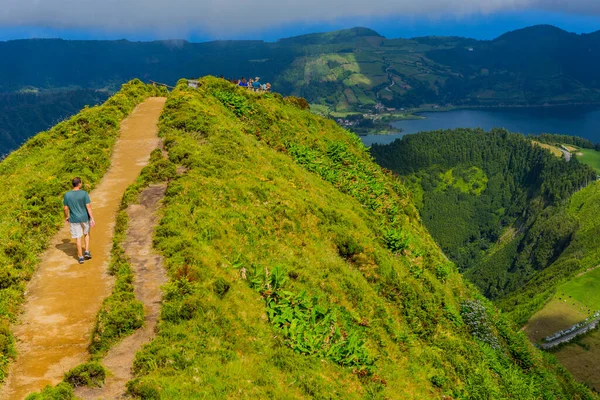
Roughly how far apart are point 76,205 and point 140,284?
5.05m

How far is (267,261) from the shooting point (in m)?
19.0

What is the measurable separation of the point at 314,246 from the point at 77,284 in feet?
36.7

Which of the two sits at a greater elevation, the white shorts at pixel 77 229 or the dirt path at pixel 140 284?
the white shorts at pixel 77 229

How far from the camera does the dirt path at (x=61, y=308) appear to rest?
1220 cm

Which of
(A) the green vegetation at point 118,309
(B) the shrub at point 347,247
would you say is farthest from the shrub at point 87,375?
(B) the shrub at point 347,247

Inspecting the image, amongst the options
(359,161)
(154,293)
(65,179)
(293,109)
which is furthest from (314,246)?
(293,109)

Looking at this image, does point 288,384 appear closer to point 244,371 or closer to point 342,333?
point 244,371

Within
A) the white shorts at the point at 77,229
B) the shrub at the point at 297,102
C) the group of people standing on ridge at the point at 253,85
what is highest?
the group of people standing on ridge at the point at 253,85

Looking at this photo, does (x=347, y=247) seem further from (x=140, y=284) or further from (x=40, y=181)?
(x=40, y=181)

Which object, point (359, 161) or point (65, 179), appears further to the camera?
point (359, 161)

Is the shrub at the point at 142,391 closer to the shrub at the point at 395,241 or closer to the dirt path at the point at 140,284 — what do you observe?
the dirt path at the point at 140,284

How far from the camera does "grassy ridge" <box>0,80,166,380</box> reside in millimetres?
15826

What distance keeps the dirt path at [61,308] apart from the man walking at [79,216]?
1.70 ft

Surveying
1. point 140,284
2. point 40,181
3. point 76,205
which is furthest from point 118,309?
point 40,181
